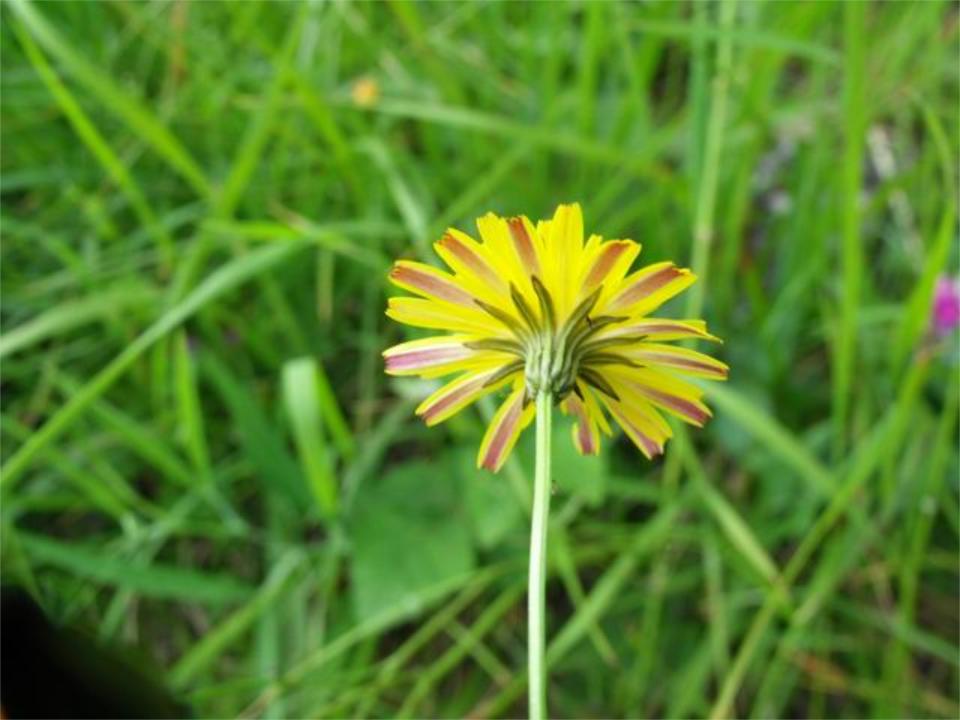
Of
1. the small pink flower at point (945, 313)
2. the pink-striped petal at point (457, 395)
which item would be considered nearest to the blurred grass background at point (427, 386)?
the small pink flower at point (945, 313)

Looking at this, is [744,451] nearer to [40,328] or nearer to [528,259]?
[40,328]

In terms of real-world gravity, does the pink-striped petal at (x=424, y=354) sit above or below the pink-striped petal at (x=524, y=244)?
below

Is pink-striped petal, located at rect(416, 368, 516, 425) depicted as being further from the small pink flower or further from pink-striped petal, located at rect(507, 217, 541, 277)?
the small pink flower

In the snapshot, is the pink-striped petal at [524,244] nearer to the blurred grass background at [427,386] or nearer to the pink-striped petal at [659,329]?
the pink-striped petal at [659,329]

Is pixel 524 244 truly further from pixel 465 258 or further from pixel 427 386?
pixel 427 386

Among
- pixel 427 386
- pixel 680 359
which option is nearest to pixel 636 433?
pixel 680 359

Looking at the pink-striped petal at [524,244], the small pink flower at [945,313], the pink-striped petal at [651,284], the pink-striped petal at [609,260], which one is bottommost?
the pink-striped petal at [651,284]

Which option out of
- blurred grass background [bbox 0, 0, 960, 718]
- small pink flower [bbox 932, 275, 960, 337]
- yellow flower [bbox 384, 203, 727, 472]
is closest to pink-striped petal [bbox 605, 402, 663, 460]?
yellow flower [bbox 384, 203, 727, 472]
